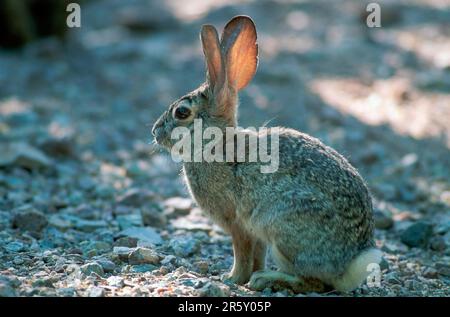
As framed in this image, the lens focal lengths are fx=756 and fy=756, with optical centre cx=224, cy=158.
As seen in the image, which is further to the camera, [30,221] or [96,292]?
[30,221]

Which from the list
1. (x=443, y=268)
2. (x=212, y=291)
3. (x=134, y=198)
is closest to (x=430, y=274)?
(x=443, y=268)

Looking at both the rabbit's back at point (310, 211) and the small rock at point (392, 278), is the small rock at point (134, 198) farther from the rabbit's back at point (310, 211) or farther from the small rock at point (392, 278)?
the small rock at point (392, 278)

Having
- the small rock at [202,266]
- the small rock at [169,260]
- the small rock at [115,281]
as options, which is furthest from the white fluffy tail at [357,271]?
the small rock at [115,281]

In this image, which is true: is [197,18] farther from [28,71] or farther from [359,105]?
[359,105]

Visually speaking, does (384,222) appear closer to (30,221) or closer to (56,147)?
(30,221)

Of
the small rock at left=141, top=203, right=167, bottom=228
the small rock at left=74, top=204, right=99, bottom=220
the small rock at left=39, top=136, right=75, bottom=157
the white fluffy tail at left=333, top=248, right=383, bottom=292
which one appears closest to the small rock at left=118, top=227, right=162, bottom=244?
the small rock at left=141, top=203, right=167, bottom=228

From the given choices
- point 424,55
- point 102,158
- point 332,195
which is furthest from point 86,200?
point 424,55
